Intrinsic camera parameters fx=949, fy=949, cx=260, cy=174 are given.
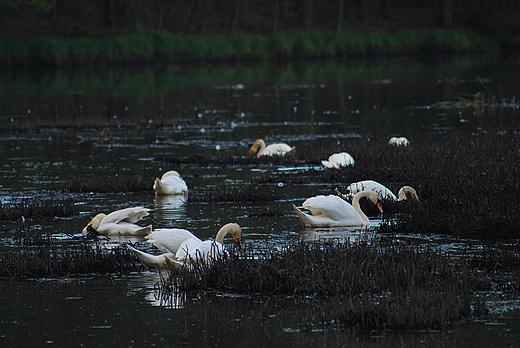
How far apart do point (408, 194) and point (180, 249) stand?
4689mm

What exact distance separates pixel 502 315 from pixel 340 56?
→ 212 feet

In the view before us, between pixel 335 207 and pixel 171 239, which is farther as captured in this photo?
pixel 335 207

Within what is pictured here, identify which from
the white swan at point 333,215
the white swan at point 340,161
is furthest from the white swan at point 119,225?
the white swan at point 340,161

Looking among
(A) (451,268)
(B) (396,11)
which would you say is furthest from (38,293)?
(B) (396,11)

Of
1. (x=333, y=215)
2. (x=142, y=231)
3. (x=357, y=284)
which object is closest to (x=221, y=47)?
(x=333, y=215)

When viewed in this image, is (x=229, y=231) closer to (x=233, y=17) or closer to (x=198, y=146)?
(x=198, y=146)

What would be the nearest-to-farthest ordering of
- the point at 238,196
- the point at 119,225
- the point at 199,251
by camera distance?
the point at 199,251, the point at 119,225, the point at 238,196

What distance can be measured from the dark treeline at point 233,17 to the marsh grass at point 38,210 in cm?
5148

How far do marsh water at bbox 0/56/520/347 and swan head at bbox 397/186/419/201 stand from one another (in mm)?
535

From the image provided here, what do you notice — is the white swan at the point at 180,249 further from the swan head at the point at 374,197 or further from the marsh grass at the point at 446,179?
the swan head at the point at 374,197

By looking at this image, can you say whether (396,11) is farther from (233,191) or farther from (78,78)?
(233,191)

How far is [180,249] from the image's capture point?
9586 millimetres

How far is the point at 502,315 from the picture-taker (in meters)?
7.83

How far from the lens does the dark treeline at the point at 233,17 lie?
6700 cm
